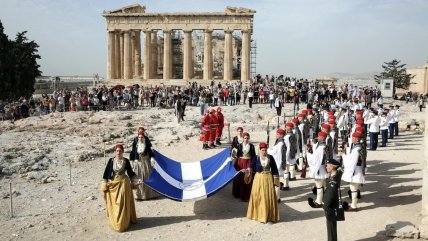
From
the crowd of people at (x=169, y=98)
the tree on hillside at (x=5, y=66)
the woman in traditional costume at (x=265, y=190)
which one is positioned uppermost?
the tree on hillside at (x=5, y=66)

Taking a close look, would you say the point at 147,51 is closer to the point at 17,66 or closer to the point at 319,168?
the point at 17,66

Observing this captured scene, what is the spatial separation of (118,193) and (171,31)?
4274cm

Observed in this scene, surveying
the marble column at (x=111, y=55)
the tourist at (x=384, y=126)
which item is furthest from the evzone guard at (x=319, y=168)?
the marble column at (x=111, y=55)

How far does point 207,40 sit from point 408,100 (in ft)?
73.8

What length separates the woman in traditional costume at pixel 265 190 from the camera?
977 centimetres

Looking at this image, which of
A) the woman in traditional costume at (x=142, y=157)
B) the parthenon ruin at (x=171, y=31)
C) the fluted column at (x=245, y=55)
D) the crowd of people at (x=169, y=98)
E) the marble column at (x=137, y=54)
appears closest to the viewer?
the woman in traditional costume at (x=142, y=157)

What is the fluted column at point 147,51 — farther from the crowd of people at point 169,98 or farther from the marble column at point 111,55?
the crowd of people at point 169,98

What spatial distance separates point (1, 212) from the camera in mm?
10852

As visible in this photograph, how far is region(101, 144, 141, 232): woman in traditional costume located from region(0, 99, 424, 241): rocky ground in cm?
30

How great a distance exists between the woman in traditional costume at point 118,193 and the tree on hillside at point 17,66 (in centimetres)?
3362

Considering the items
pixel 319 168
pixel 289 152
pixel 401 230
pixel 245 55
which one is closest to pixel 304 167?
pixel 289 152

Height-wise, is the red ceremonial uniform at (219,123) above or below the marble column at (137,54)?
below

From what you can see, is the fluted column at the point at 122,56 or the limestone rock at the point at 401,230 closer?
the limestone rock at the point at 401,230

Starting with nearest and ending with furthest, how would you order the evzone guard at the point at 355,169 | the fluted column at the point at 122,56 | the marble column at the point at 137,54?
the evzone guard at the point at 355,169 → the fluted column at the point at 122,56 → the marble column at the point at 137,54
